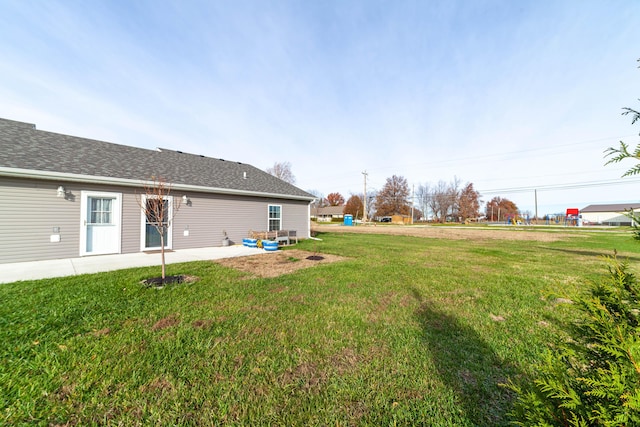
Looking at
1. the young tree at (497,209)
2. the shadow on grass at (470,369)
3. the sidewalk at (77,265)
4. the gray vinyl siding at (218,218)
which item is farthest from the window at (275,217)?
the young tree at (497,209)

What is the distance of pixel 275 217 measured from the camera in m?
14.0

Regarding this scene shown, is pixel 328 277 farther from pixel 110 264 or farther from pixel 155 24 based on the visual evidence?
pixel 155 24

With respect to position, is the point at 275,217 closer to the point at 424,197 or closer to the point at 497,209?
the point at 424,197

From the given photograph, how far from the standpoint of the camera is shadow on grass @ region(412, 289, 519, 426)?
79.9 inches

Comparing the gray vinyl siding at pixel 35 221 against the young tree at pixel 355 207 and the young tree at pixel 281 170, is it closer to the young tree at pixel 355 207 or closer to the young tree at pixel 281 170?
the young tree at pixel 281 170

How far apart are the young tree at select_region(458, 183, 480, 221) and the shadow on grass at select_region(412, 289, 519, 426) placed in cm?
6077

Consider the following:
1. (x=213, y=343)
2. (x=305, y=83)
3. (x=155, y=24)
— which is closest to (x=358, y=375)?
(x=213, y=343)

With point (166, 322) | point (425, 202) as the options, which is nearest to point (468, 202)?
point (425, 202)

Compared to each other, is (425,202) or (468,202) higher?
(425,202)

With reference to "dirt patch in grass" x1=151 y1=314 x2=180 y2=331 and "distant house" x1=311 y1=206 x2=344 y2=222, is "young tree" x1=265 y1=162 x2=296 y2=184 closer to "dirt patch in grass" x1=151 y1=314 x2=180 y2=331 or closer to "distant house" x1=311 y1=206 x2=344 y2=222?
"distant house" x1=311 y1=206 x2=344 y2=222

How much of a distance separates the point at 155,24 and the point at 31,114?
8626mm

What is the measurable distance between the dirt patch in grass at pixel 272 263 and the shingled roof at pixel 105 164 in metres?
4.54

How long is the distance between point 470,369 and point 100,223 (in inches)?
457

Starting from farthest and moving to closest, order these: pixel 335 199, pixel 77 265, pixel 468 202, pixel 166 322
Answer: pixel 335 199 → pixel 468 202 → pixel 77 265 → pixel 166 322
